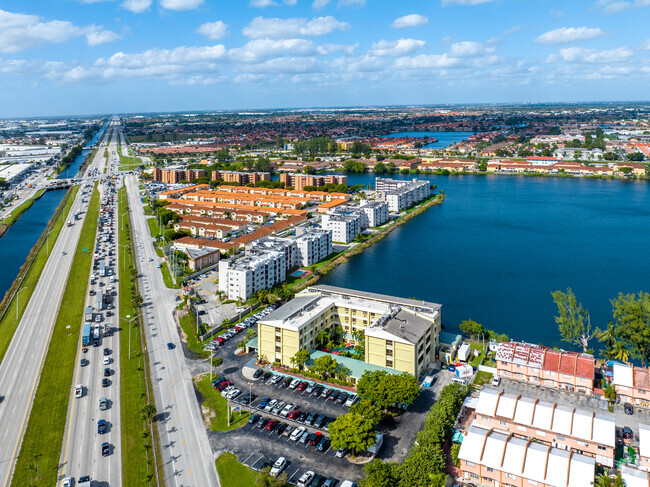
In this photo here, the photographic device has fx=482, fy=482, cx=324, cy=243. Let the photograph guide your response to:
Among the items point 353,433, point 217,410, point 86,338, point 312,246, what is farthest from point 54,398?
point 312,246

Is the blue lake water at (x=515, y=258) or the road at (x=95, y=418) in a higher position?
the blue lake water at (x=515, y=258)

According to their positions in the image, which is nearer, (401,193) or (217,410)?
(217,410)

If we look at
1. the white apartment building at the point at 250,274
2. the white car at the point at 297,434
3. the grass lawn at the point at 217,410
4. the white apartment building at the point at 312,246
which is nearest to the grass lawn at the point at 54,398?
the grass lawn at the point at 217,410

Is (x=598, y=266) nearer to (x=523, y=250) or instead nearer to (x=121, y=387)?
(x=523, y=250)

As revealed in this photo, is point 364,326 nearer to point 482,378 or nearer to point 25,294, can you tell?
point 482,378

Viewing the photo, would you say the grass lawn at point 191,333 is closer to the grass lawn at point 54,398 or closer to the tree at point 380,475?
the grass lawn at point 54,398

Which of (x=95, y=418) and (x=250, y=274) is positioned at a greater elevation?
(x=250, y=274)
